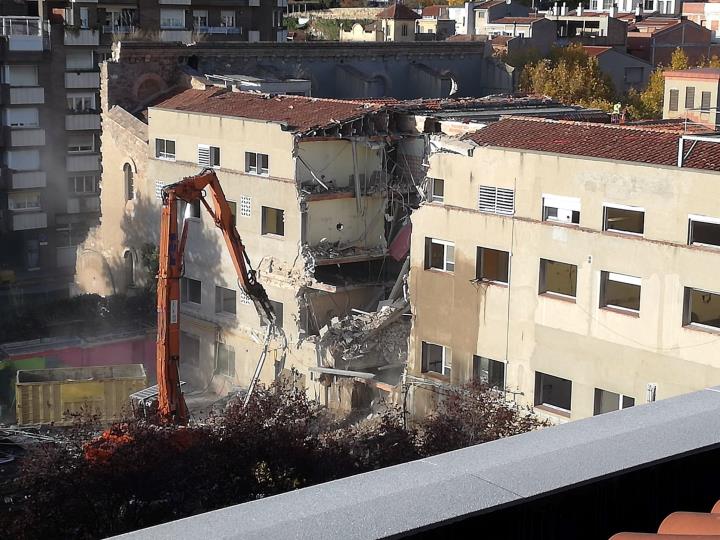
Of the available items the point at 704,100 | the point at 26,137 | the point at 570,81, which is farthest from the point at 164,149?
the point at 570,81

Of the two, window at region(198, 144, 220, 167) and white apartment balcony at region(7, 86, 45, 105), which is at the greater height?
white apartment balcony at region(7, 86, 45, 105)

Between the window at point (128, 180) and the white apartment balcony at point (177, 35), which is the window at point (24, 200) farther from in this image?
the window at point (128, 180)

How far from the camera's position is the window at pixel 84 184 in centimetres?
5772

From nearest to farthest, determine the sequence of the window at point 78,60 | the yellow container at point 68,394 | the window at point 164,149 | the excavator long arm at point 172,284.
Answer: the excavator long arm at point 172,284 → the yellow container at point 68,394 → the window at point 164,149 → the window at point 78,60

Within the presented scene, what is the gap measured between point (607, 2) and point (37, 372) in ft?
265

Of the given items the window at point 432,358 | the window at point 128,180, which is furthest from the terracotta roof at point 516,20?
the window at point 432,358

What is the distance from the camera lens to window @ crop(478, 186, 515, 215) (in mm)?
28656

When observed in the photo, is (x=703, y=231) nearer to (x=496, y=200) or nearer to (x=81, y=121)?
(x=496, y=200)

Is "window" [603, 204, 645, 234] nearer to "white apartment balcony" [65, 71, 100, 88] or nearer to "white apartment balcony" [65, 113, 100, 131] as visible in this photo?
"white apartment balcony" [65, 113, 100, 131]

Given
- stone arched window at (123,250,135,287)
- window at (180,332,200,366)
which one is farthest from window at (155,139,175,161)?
window at (180,332,200,366)

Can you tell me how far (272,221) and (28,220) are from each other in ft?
77.2

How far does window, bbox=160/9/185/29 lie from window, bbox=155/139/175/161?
22.7 m

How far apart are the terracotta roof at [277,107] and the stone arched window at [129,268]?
18.4 ft

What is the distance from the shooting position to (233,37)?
64.3m
